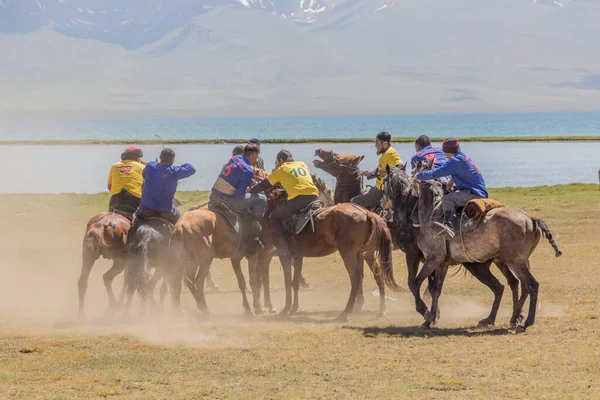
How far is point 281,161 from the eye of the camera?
54.1 ft

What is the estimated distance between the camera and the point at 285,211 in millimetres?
16297

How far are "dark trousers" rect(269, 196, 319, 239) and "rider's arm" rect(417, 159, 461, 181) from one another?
103 inches

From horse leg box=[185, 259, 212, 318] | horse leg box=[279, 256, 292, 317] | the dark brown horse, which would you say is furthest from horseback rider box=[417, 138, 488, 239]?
horse leg box=[185, 259, 212, 318]

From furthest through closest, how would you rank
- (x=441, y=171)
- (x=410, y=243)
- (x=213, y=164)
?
1. (x=213, y=164)
2. (x=410, y=243)
3. (x=441, y=171)

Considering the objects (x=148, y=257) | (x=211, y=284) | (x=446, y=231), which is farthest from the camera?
(x=211, y=284)

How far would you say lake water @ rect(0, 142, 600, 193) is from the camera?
4734 cm

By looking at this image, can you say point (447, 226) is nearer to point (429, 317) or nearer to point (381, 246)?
point (429, 317)

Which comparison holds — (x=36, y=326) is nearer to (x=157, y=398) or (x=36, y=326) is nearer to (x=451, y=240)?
(x=157, y=398)

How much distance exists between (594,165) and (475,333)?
47897mm

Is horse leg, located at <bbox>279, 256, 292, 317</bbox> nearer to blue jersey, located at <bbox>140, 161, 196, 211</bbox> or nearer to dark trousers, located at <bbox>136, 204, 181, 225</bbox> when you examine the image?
dark trousers, located at <bbox>136, 204, 181, 225</bbox>

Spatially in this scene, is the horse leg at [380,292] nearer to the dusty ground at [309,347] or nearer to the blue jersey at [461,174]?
the dusty ground at [309,347]

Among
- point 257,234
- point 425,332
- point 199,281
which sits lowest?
point 425,332

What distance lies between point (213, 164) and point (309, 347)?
48.4 metres

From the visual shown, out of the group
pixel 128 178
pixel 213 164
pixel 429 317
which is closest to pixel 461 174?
pixel 429 317
